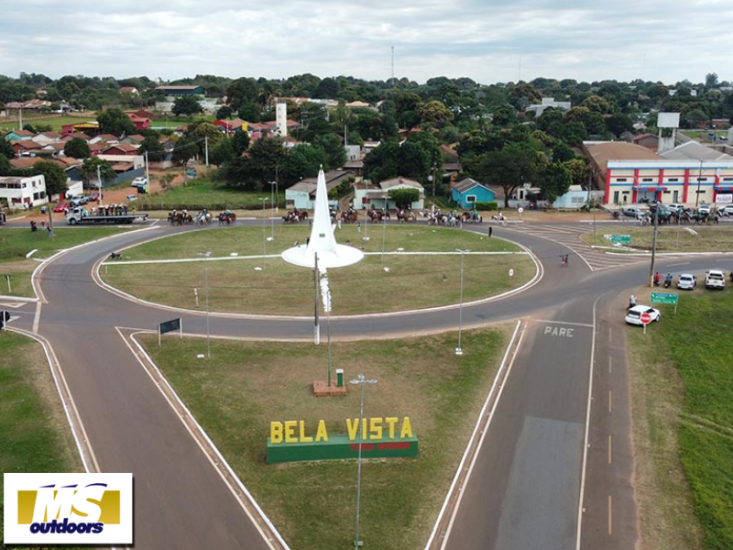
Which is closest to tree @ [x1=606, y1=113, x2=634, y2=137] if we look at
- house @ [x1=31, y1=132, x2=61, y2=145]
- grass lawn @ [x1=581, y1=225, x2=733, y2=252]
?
grass lawn @ [x1=581, y1=225, x2=733, y2=252]

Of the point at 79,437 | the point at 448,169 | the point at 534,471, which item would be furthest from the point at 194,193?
the point at 534,471

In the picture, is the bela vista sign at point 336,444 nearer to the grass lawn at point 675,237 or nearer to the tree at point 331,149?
the grass lawn at point 675,237

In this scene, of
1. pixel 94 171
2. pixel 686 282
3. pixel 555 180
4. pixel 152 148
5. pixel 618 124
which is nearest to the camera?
pixel 686 282

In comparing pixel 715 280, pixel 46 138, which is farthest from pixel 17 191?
pixel 715 280

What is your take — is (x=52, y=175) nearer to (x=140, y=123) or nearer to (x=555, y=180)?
(x=555, y=180)

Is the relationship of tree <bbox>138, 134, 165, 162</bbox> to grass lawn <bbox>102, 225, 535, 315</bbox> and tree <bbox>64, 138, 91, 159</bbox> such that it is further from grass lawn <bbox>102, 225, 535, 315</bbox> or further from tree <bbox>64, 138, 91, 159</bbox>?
grass lawn <bbox>102, 225, 535, 315</bbox>

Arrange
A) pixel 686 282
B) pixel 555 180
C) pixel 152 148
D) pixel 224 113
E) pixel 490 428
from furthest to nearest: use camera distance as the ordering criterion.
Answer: pixel 224 113, pixel 152 148, pixel 555 180, pixel 686 282, pixel 490 428
